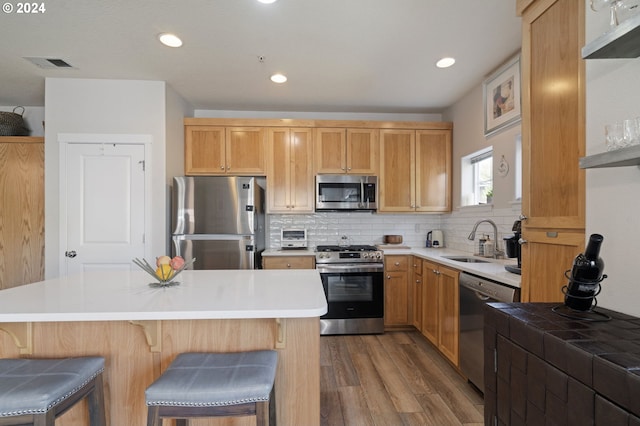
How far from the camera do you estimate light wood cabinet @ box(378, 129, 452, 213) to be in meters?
3.55

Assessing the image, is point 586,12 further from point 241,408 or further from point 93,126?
point 93,126

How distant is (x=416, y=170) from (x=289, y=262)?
192 cm

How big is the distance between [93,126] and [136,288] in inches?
86.3

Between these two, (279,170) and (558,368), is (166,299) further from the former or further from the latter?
(279,170)

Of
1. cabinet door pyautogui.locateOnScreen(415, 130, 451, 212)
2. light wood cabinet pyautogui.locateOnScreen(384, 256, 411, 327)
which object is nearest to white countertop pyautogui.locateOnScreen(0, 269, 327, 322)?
light wood cabinet pyautogui.locateOnScreen(384, 256, 411, 327)

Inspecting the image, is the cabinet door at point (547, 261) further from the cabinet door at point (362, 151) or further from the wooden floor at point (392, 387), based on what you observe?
the cabinet door at point (362, 151)

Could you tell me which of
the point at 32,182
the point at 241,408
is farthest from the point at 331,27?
the point at 32,182

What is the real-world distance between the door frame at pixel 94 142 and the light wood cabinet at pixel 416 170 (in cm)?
259

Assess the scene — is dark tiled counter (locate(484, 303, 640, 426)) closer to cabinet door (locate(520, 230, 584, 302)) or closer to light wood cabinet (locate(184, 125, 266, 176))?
cabinet door (locate(520, 230, 584, 302))

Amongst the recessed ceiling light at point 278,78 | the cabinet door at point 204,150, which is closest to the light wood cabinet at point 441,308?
the recessed ceiling light at point 278,78

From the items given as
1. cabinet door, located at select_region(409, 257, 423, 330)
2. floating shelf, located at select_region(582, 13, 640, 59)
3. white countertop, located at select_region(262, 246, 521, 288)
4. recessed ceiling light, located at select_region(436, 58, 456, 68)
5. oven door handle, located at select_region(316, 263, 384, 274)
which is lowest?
cabinet door, located at select_region(409, 257, 423, 330)

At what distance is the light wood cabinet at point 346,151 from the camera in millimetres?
3498

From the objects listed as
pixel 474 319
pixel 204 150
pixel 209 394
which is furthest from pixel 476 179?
pixel 209 394

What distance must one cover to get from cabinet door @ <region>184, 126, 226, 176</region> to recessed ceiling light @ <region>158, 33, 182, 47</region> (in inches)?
47.3
